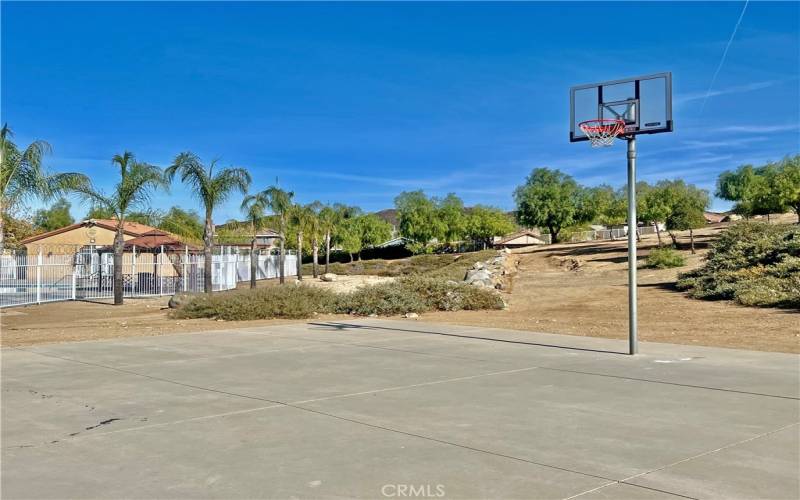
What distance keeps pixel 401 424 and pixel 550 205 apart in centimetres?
8061

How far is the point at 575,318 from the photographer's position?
2159cm

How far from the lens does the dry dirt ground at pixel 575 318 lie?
16.3m

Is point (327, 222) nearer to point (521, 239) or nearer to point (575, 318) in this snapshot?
point (575, 318)

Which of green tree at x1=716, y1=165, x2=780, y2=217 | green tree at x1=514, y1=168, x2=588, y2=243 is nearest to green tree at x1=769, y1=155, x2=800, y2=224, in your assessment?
green tree at x1=716, y1=165, x2=780, y2=217

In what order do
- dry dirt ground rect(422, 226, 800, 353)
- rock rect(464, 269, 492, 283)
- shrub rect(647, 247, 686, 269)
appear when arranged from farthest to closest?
shrub rect(647, 247, 686, 269) → rock rect(464, 269, 492, 283) → dry dirt ground rect(422, 226, 800, 353)

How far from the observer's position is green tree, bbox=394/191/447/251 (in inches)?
3696

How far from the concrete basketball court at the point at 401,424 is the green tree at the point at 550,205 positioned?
242ft

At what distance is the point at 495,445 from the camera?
6.46m

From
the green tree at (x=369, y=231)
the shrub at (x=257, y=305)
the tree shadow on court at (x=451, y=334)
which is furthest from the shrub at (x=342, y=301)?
the green tree at (x=369, y=231)

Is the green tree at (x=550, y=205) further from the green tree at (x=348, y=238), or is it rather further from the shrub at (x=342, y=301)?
the shrub at (x=342, y=301)

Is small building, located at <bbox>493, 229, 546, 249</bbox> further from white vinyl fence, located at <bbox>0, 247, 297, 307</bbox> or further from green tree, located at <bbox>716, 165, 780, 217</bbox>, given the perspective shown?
white vinyl fence, located at <bbox>0, 247, 297, 307</bbox>

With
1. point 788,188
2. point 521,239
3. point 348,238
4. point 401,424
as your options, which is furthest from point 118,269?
point 521,239

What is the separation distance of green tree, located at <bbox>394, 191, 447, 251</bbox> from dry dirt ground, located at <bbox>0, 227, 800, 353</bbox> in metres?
58.5

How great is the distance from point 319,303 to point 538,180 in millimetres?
74262
